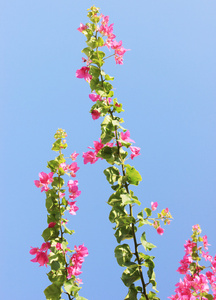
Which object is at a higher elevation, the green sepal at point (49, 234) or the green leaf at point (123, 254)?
the green sepal at point (49, 234)

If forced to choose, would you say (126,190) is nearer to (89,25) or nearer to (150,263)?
(150,263)

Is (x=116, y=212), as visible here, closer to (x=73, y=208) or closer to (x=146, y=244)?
(x=146, y=244)

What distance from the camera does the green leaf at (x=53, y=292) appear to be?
212cm

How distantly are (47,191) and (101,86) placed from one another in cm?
101

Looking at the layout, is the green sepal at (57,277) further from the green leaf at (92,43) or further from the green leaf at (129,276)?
the green leaf at (92,43)

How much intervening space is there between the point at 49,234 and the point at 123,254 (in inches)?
26.3

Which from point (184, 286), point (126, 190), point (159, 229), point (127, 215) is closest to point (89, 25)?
point (126, 190)

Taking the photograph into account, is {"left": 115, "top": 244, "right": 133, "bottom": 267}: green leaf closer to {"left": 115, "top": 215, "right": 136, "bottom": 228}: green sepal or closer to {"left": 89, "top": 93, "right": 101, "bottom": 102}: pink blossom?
{"left": 115, "top": 215, "right": 136, "bottom": 228}: green sepal

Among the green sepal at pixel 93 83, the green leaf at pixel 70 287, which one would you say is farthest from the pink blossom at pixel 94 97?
the green leaf at pixel 70 287

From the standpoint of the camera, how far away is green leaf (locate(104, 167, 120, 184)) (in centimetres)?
203

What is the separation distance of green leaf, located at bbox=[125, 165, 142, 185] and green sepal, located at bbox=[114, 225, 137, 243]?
32 cm

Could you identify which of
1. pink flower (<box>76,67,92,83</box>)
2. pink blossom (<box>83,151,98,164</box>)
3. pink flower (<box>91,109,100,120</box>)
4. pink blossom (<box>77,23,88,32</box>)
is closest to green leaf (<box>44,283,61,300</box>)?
pink blossom (<box>83,151,98,164</box>)

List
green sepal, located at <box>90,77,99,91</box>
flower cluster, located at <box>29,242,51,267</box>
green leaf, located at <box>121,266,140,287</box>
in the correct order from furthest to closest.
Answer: green sepal, located at <box>90,77,99,91</box>, flower cluster, located at <box>29,242,51,267</box>, green leaf, located at <box>121,266,140,287</box>

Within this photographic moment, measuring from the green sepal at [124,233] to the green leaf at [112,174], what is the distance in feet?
1.11
